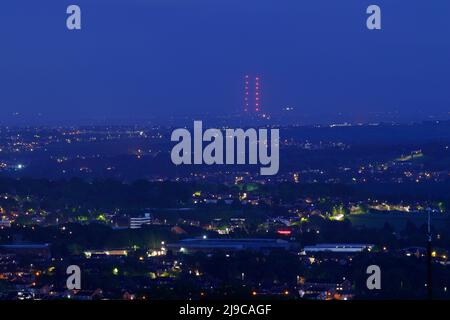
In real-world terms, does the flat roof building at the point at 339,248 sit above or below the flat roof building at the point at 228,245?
below

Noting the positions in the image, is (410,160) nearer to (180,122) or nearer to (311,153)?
(311,153)

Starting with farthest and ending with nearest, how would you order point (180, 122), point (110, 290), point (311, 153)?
point (311, 153)
point (180, 122)
point (110, 290)

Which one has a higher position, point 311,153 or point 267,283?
point 311,153

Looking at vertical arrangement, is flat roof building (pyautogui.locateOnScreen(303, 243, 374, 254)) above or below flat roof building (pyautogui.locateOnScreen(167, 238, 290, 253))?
below

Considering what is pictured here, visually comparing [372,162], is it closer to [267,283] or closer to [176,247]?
[176,247]

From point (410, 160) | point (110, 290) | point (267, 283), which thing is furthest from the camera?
point (410, 160)

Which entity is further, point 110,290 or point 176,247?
point 176,247

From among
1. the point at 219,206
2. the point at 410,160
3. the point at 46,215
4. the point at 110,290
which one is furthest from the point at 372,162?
the point at 110,290

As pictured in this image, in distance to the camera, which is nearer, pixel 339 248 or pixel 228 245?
pixel 339 248
